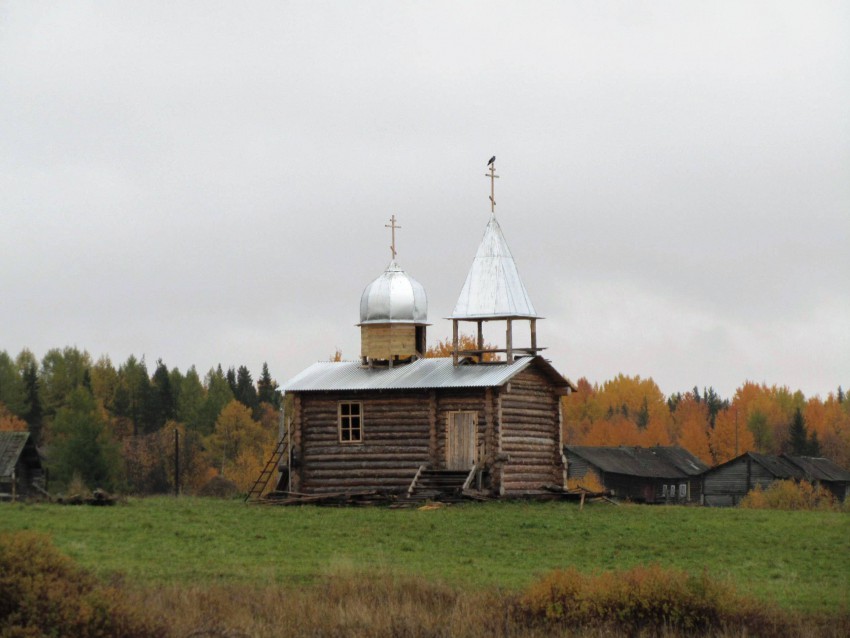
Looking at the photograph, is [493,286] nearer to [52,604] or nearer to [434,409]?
[434,409]

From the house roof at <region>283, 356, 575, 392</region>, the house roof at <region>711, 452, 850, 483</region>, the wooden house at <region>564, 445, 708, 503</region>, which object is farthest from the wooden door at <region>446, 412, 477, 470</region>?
the house roof at <region>711, 452, 850, 483</region>

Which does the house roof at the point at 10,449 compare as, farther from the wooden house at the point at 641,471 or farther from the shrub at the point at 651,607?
the shrub at the point at 651,607

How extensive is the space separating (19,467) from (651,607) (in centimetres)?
4241

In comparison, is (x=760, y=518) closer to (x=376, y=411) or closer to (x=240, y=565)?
(x=376, y=411)

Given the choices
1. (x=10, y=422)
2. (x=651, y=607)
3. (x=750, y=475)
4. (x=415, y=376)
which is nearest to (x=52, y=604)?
(x=651, y=607)

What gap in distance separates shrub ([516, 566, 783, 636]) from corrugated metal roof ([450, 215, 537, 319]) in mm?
22239

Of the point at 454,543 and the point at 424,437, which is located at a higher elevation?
the point at 424,437

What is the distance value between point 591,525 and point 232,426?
70339 mm

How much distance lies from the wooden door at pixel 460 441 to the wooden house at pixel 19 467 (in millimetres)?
19782

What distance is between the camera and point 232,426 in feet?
334

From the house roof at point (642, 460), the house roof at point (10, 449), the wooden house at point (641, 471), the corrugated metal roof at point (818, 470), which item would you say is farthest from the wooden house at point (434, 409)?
the corrugated metal roof at point (818, 470)

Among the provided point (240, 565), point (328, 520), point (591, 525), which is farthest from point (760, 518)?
point (240, 565)

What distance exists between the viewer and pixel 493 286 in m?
43.2

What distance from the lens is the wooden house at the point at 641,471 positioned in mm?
86188
